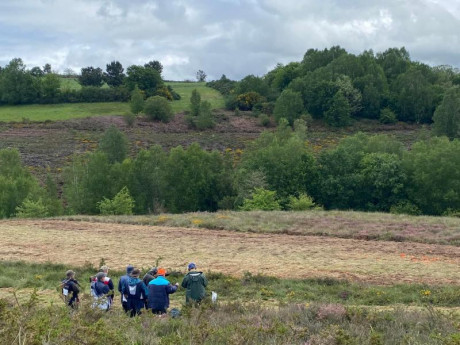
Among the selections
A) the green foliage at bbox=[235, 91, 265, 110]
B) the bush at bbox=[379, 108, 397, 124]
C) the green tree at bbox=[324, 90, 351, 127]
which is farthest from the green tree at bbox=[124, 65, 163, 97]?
the bush at bbox=[379, 108, 397, 124]

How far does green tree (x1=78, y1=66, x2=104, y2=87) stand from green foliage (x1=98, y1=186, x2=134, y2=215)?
308 ft

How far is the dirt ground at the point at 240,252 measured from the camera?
20.0 m

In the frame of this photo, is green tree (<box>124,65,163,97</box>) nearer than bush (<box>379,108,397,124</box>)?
No

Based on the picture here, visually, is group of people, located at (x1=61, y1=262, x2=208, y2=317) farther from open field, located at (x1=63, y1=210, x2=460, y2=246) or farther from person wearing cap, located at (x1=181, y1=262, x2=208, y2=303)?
open field, located at (x1=63, y1=210, x2=460, y2=246)

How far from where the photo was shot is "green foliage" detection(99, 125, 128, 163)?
5619cm

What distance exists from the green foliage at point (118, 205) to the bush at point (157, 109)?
5691 cm

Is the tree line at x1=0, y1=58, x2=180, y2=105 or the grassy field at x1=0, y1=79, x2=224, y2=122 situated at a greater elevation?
the tree line at x1=0, y1=58, x2=180, y2=105

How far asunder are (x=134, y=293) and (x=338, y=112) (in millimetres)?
98122

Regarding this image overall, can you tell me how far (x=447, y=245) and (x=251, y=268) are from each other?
10785mm

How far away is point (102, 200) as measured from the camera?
46781mm

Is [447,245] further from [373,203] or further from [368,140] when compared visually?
[368,140]

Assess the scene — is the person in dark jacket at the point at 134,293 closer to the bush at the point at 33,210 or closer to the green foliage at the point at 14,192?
the bush at the point at 33,210

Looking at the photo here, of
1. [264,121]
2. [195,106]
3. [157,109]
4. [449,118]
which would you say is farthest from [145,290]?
[195,106]

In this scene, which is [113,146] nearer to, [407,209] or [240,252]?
[407,209]
